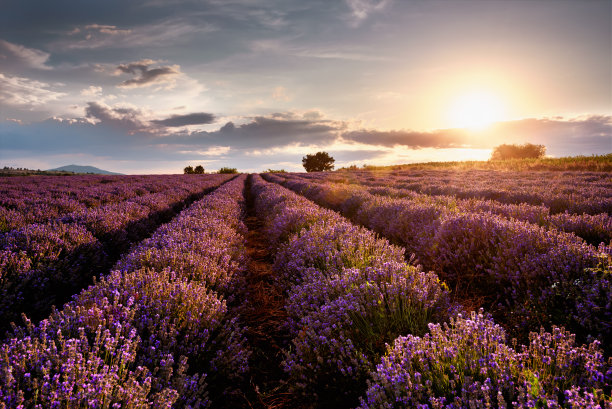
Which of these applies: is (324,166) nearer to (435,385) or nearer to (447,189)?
(447,189)

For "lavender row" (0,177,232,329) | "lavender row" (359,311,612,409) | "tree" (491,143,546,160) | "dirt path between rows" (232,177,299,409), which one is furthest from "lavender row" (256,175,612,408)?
"tree" (491,143,546,160)

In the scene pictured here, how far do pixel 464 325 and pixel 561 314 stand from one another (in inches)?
58.8

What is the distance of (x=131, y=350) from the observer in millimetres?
1962

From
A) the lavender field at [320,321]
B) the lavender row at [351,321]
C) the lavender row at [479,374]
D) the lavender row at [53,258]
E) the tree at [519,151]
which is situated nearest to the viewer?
the lavender row at [479,374]

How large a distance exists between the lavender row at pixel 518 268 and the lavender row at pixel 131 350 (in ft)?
8.42

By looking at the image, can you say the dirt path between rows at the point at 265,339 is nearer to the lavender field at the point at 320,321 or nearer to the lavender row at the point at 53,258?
the lavender field at the point at 320,321

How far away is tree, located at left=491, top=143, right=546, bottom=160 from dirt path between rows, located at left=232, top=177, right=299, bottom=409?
70080mm

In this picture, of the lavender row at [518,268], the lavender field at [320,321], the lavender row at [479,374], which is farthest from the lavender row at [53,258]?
the lavender row at [518,268]

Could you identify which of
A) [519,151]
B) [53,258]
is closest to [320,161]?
[519,151]

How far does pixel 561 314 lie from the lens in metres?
2.70

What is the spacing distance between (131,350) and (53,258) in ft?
11.4

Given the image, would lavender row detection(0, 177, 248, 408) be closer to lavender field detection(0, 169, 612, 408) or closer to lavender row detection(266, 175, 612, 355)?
lavender field detection(0, 169, 612, 408)

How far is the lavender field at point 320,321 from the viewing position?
159 centimetres

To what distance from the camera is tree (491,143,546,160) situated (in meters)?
63.4
